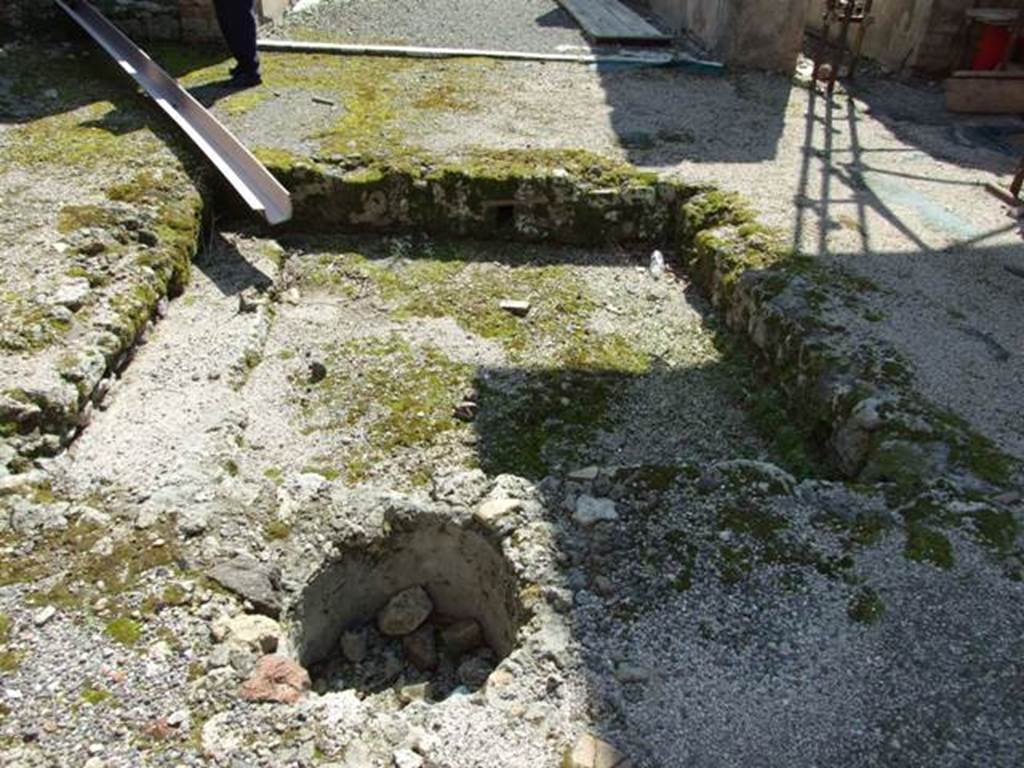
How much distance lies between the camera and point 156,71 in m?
7.71

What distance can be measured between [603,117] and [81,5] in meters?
5.93

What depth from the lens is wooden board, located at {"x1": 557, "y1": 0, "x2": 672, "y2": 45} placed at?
1053 centimetres

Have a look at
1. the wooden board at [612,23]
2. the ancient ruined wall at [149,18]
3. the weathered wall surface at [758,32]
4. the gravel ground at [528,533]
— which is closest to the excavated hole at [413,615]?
the gravel ground at [528,533]

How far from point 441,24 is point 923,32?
6.15 meters

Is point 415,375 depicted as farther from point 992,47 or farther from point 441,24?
point 992,47

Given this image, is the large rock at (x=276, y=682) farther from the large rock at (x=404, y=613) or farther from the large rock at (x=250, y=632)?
the large rock at (x=404, y=613)

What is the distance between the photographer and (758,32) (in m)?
9.67

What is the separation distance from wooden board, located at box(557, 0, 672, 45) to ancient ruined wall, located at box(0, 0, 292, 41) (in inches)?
189

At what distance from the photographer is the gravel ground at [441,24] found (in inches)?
402

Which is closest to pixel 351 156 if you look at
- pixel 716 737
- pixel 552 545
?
pixel 552 545

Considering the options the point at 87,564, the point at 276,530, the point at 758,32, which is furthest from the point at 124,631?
the point at 758,32

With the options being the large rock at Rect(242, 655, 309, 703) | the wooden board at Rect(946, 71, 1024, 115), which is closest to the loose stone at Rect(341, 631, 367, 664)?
the large rock at Rect(242, 655, 309, 703)

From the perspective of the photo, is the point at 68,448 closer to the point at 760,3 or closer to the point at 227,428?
the point at 227,428

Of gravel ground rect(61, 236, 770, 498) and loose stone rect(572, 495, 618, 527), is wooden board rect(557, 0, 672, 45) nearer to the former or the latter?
gravel ground rect(61, 236, 770, 498)
